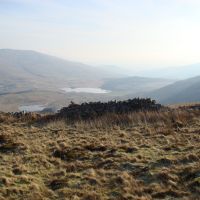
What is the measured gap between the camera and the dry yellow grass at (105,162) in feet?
34.5

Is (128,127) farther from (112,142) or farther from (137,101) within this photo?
(137,101)

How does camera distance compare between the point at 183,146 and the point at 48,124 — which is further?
the point at 48,124

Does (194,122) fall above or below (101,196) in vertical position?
above

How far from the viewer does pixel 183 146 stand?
15.0 metres

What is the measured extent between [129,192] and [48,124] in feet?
45.1

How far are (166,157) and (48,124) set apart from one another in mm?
11596

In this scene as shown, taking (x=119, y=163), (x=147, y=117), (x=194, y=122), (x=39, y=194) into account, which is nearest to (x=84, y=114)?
(x=147, y=117)

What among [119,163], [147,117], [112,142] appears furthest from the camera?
[147,117]

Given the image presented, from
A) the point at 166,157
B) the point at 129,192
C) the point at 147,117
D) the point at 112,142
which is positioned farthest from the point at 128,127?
the point at 129,192

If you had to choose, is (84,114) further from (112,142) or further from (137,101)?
(112,142)

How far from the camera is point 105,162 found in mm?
13383

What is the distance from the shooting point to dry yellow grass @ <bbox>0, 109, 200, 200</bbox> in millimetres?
10516

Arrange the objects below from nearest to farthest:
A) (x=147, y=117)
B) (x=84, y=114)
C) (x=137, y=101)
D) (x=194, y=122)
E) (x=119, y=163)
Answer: (x=119, y=163)
(x=194, y=122)
(x=147, y=117)
(x=84, y=114)
(x=137, y=101)

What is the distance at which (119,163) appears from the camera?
13172 mm
